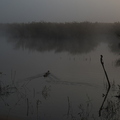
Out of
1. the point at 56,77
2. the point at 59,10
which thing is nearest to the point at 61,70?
the point at 56,77

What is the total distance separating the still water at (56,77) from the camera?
9.18ft

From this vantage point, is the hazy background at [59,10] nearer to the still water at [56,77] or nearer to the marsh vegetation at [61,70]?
the marsh vegetation at [61,70]

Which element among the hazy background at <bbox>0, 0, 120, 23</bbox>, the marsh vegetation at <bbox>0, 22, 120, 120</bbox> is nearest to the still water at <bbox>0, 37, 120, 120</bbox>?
the marsh vegetation at <bbox>0, 22, 120, 120</bbox>

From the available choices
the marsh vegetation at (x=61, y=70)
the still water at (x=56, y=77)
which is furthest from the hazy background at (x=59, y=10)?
the still water at (x=56, y=77)

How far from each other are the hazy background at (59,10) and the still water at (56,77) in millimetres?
232

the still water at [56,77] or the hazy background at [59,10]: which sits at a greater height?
the hazy background at [59,10]

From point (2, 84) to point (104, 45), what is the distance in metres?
1.38

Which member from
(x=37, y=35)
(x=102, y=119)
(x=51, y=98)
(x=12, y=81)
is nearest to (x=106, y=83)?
(x=102, y=119)

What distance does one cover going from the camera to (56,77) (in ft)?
9.84

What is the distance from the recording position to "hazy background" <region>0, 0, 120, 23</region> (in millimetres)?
2740

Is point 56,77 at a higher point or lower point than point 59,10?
lower

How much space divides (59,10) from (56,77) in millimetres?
697

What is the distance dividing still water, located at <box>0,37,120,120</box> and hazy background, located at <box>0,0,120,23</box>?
232 mm

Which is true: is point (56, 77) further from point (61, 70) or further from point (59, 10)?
point (59, 10)
